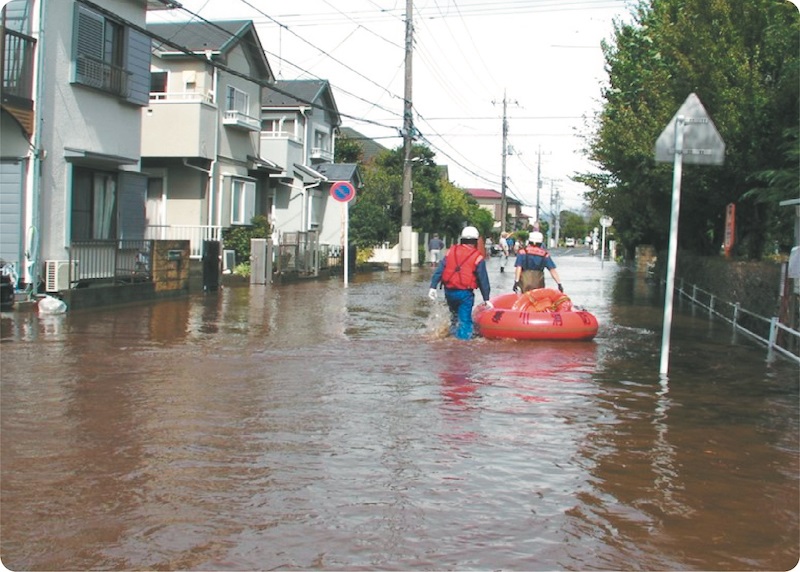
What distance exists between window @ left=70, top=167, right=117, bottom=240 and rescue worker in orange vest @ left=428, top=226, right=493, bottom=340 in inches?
364

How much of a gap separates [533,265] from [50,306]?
8.88 metres

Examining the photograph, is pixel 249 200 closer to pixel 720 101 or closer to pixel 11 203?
pixel 11 203

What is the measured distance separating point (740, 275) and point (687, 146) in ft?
24.4

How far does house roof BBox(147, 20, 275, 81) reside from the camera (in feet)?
99.5

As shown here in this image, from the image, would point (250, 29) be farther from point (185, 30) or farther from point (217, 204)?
point (217, 204)

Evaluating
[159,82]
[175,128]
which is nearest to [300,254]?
[175,128]

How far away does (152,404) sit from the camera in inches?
358

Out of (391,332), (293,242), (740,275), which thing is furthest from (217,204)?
(740,275)

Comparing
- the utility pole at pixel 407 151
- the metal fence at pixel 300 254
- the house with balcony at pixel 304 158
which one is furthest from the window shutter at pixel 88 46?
the utility pole at pixel 407 151

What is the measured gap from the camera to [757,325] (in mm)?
16391

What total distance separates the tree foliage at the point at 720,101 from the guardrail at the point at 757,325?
2065 mm

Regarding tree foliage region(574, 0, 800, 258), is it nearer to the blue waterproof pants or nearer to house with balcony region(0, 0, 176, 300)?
the blue waterproof pants

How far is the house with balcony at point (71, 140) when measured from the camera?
→ 17.6m

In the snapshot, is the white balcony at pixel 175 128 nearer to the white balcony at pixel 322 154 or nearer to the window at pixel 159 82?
the window at pixel 159 82
